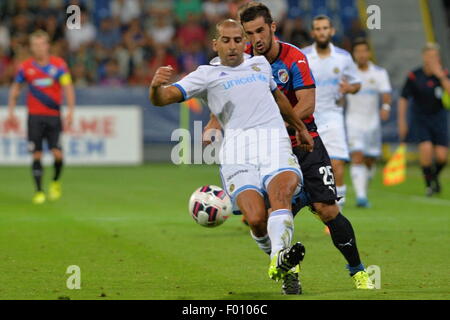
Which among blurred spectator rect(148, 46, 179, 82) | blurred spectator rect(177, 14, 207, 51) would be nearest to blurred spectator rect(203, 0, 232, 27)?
blurred spectator rect(177, 14, 207, 51)

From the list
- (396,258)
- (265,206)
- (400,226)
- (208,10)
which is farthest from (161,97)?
(208,10)

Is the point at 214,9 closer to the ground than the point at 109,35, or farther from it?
farther from it

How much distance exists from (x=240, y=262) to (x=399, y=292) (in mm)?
2297

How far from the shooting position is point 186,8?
91.6 feet

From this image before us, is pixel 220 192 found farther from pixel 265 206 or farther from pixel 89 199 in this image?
pixel 89 199

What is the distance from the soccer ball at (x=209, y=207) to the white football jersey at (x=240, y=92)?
72 centimetres

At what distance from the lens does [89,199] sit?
1648 cm

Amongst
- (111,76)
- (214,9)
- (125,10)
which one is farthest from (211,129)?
(125,10)

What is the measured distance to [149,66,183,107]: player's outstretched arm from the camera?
6980 millimetres

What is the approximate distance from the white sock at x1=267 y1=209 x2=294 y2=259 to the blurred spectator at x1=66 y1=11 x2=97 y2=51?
758 inches

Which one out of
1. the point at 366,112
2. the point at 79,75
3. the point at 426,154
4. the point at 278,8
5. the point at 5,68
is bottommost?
the point at 426,154

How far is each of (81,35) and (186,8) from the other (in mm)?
3114

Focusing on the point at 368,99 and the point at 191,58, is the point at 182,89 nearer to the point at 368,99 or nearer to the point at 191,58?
the point at 368,99

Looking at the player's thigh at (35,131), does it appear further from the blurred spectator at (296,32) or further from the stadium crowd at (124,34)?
the blurred spectator at (296,32)
